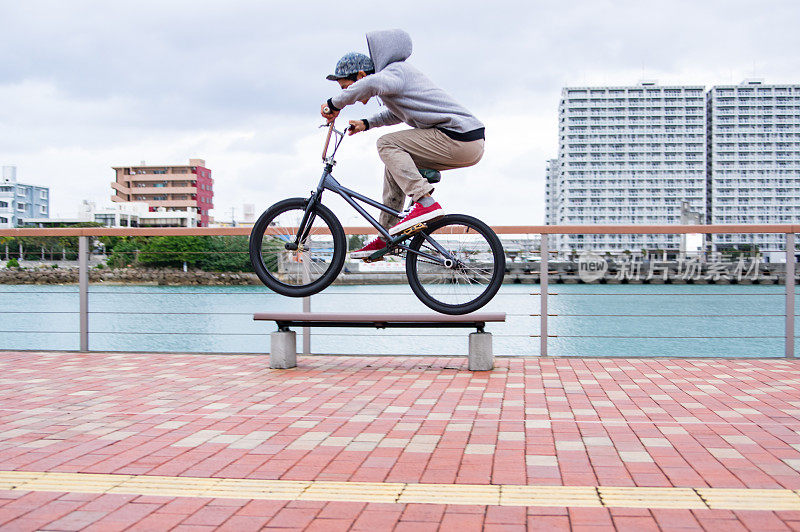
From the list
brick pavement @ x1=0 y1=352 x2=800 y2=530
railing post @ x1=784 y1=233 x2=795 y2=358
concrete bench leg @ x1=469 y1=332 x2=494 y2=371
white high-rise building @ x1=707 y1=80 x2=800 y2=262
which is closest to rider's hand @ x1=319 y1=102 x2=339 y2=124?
brick pavement @ x1=0 y1=352 x2=800 y2=530

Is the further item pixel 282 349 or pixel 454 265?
pixel 282 349

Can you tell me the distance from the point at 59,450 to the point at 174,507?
103 centimetres

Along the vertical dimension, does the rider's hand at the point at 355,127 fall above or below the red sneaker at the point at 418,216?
above

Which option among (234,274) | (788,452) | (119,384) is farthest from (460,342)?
(788,452)

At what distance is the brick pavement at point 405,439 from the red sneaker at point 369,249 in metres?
0.86

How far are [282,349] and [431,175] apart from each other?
2.31m

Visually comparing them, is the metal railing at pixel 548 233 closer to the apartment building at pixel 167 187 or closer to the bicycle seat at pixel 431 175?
the bicycle seat at pixel 431 175

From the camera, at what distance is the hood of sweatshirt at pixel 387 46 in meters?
3.24

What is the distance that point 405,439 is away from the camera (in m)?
3.09

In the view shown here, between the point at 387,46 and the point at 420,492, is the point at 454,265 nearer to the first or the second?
the point at 387,46

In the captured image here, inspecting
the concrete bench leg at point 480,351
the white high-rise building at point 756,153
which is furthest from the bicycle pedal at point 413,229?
the white high-rise building at point 756,153

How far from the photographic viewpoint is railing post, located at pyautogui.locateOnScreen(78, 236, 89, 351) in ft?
20.5

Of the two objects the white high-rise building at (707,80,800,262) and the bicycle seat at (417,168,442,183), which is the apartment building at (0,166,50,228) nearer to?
the bicycle seat at (417,168,442,183)

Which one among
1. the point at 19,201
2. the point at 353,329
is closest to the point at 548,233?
the point at 353,329
